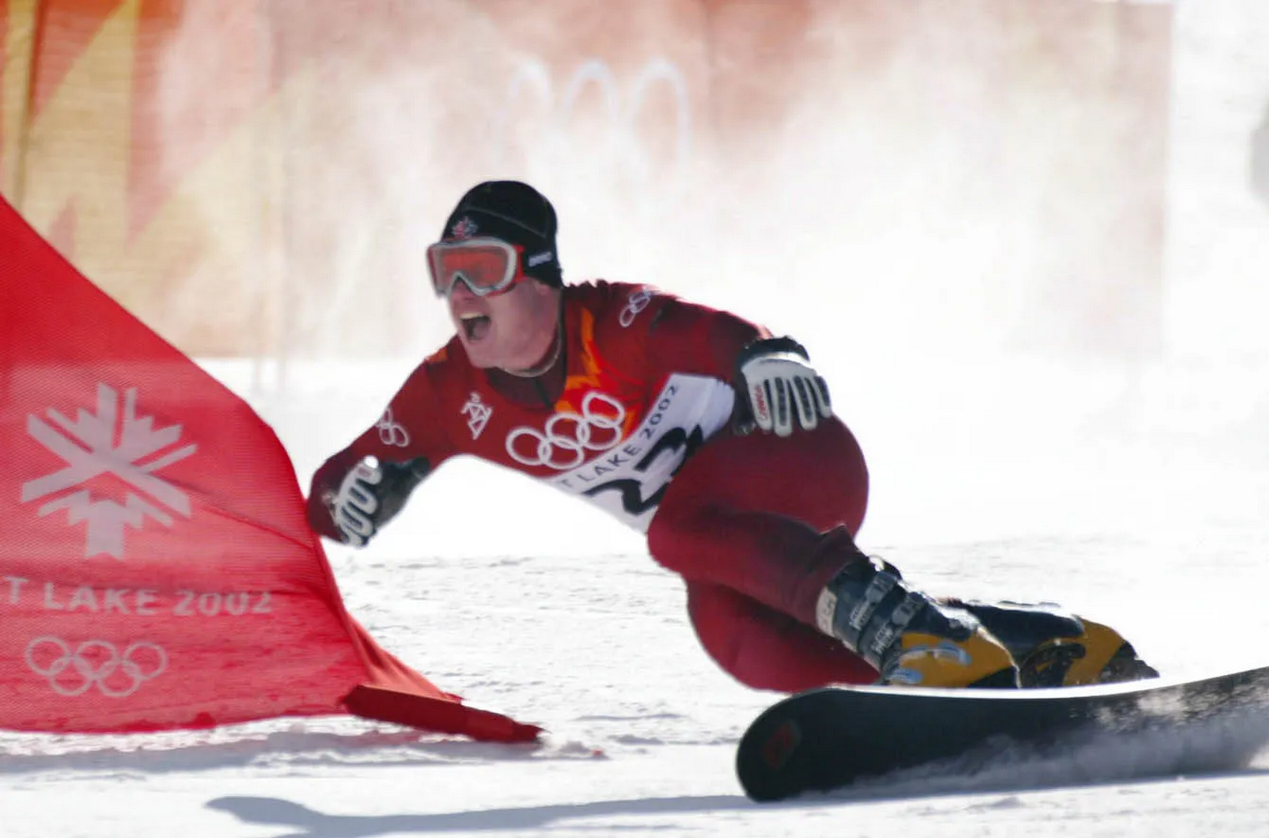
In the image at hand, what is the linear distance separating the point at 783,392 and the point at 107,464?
146 cm

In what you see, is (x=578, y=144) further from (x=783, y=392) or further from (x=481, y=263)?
(x=783, y=392)

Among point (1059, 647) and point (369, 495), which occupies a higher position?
point (369, 495)

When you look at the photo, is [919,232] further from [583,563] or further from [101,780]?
[101,780]

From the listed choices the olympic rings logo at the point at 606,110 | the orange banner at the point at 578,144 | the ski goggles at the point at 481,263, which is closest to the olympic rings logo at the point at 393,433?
the ski goggles at the point at 481,263

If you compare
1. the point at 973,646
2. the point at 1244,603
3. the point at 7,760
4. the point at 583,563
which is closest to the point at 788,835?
the point at 973,646

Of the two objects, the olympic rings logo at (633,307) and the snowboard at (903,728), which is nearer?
the snowboard at (903,728)

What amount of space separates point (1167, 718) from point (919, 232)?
7485 millimetres

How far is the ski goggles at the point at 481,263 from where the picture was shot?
3.32m

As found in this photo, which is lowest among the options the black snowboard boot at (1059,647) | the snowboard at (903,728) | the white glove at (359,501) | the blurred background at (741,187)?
the snowboard at (903,728)

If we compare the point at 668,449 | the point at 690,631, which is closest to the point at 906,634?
the point at 668,449

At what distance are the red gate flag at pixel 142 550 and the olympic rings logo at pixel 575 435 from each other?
0.51 meters

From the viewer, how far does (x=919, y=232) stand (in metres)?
10.0

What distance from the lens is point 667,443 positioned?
342 centimetres

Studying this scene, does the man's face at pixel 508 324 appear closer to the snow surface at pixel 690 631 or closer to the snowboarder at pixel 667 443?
the snowboarder at pixel 667 443
